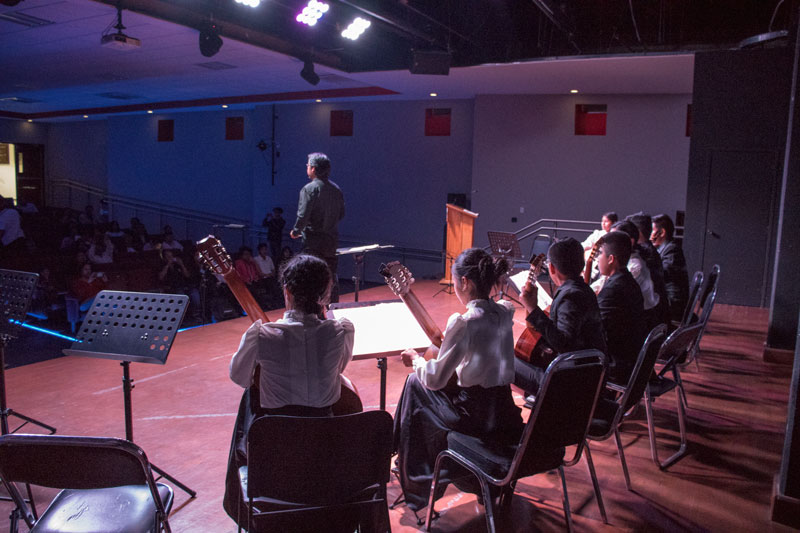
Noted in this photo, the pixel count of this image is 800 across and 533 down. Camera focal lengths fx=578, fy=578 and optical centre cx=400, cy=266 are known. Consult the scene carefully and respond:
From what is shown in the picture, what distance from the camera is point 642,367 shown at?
271 cm

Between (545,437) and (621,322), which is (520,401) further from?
(545,437)

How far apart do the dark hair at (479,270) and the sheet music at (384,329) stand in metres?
0.42

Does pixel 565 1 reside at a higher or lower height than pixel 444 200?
higher

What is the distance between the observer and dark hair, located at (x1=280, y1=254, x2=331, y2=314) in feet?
7.00

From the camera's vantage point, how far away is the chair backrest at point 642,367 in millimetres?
2668

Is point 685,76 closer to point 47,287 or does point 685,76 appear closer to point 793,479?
point 793,479

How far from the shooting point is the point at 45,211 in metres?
15.0

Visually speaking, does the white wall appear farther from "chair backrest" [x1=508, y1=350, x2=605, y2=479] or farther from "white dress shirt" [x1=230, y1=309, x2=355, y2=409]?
"white dress shirt" [x1=230, y1=309, x2=355, y2=409]

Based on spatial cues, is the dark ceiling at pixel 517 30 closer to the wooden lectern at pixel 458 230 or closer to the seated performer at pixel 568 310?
the wooden lectern at pixel 458 230

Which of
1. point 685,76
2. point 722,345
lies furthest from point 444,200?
point 722,345

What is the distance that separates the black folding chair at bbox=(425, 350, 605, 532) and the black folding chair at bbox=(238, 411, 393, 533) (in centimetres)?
55

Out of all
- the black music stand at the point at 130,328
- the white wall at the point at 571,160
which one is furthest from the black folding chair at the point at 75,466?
the white wall at the point at 571,160

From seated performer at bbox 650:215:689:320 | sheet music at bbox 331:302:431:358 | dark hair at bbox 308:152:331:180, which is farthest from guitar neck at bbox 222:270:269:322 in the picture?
seated performer at bbox 650:215:689:320

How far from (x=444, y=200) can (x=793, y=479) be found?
941 centimetres
